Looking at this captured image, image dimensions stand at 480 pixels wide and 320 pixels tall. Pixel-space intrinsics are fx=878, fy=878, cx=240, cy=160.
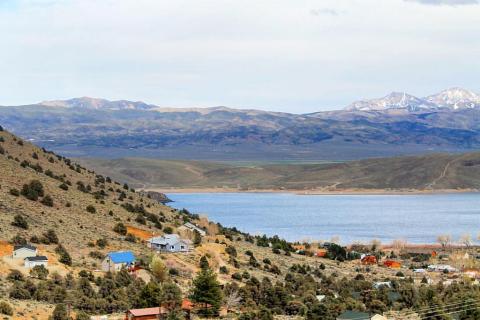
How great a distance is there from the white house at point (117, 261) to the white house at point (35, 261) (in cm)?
535

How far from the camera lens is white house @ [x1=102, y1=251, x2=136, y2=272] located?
5712 cm

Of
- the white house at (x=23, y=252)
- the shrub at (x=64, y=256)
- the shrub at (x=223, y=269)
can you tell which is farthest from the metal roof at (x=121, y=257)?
the shrub at (x=223, y=269)

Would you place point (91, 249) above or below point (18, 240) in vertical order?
below

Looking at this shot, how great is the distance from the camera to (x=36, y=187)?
234ft

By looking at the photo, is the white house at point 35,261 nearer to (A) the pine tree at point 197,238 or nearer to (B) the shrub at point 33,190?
(B) the shrub at point 33,190

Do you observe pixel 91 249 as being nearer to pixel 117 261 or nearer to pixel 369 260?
pixel 117 261

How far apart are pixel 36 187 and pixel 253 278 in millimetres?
21080

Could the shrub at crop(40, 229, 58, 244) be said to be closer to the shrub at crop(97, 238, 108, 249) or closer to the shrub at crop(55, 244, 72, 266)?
the shrub at crop(55, 244, 72, 266)

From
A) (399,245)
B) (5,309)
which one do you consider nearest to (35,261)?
(5,309)

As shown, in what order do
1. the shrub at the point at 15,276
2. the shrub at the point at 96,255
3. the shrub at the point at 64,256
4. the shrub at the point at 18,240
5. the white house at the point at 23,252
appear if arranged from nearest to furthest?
the shrub at the point at 15,276, the white house at the point at 23,252, the shrub at the point at 64,256, the shrub at the point at 18,240, the shrub at the point at 96,255

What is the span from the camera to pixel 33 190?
70375 millimetres

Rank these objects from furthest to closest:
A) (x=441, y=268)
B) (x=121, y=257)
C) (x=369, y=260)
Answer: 1. (x=369, y=260)
2. (x=441, y=268)
3. (x=121, y=257)

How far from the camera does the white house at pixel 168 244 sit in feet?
220

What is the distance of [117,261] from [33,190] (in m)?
15.7
